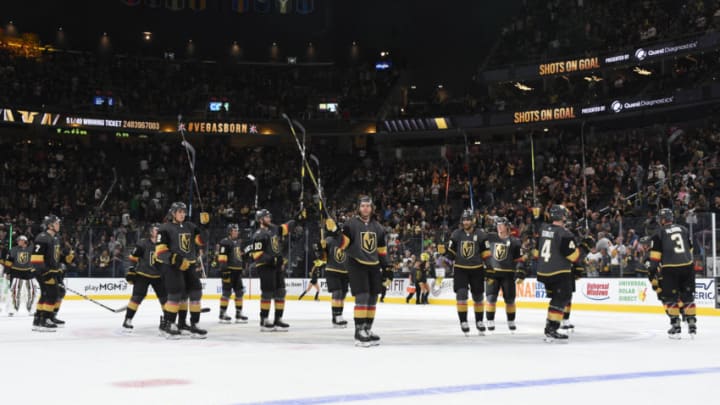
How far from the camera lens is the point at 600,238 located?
26031mm

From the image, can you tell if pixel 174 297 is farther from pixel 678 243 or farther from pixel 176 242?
pixel 678 243

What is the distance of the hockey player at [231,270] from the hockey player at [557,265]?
7388 mm

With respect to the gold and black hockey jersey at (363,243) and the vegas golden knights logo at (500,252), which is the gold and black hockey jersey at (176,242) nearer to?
the gold and black hockey jersey at (363,243)

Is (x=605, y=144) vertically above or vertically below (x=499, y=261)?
above

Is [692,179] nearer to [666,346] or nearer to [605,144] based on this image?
[605,144]

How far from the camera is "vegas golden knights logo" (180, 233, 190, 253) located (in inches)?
555

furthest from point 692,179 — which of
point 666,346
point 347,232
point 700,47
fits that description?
point 347,232

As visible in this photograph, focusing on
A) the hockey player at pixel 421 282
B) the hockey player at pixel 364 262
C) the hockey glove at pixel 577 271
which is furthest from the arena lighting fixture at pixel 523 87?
the hockey player at pixel 364 262

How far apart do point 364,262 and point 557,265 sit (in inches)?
120

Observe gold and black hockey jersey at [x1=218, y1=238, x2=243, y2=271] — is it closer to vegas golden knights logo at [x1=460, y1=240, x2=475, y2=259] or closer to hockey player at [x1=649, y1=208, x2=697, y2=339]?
vegas golden knights logo at [x1=460, y1=240, x2=475, y2=259]

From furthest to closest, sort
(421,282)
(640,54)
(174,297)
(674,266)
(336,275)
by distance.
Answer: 1. (640,54)
2. (421,282)
3. (336,275)
4. (674,266)
5. (174,297)

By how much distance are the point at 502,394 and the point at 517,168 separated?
34.3 meters

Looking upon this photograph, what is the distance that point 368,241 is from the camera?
12695 mm

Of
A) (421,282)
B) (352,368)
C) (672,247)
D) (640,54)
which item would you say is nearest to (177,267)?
(352,368)
